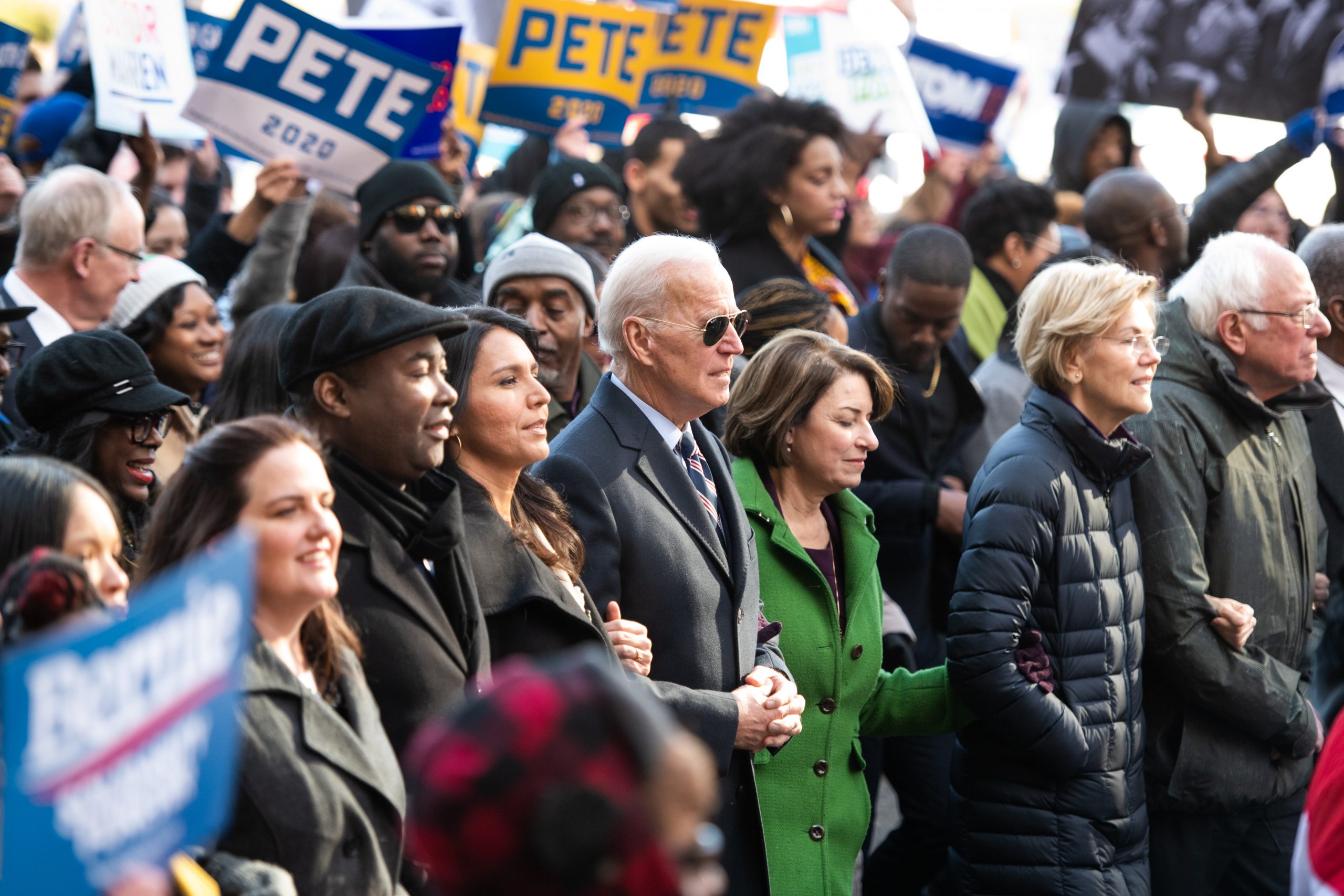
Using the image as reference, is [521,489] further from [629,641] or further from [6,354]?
[6,354]

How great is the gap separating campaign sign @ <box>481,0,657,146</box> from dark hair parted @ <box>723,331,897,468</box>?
13.8 ft

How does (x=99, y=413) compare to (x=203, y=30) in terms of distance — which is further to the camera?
(x=203, y=30)

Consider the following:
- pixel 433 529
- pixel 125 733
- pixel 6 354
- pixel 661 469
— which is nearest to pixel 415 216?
pixel 6 354

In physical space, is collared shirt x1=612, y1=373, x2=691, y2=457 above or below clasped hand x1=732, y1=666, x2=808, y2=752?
above

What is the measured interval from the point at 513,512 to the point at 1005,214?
14.1ft

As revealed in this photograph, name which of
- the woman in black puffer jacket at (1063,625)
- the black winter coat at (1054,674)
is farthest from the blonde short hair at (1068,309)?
the black winter coat at (1054,674)

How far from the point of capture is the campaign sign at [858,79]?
346 inches

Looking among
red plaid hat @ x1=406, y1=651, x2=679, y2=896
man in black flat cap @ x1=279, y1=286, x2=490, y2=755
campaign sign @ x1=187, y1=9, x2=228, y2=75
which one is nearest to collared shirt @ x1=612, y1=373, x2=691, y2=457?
man in black flat cap @ x1=279, y1=286, x2=490, y2=755

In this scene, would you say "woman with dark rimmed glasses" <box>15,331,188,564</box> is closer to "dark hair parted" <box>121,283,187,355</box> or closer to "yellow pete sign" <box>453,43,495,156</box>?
"dark hair parted" <box>121,283,187,355</box>

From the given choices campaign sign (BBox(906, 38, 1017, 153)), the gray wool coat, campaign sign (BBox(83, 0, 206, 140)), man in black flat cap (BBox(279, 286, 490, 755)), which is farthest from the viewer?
campaign sign (BBox(906, 38, 1017, 153))

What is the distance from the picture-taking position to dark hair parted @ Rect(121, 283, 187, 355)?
5309 millimetres

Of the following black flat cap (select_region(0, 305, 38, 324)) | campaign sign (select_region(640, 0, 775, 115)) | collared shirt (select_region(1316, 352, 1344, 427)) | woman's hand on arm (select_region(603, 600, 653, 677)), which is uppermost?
campaign sign (select_region(640, 0, 775, 115))

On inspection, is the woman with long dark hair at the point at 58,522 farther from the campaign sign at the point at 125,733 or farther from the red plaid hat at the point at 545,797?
the red plaid hat at the point at 545,797

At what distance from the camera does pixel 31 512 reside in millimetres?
2588
